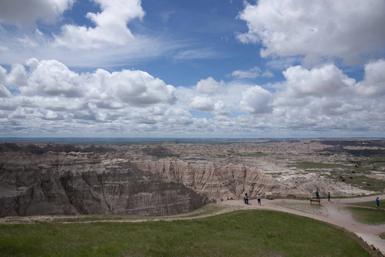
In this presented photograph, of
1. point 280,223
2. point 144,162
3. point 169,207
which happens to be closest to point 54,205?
point 169,207

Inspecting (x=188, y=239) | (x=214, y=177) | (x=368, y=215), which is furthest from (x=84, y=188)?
(x=368, y=215)

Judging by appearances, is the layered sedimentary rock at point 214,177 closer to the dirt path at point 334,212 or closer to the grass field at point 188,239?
the dirt path at point 334,212

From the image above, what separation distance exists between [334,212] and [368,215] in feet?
9.25

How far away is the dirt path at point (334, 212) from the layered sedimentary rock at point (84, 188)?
33.7m

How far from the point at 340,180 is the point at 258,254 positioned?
79.6m

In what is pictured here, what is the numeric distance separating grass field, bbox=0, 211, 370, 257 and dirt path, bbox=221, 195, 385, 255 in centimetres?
178

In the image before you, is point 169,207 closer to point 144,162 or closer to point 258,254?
point 144,162

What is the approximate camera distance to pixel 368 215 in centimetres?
3209

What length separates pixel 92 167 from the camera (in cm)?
7050

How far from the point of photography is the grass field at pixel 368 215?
30.4 m

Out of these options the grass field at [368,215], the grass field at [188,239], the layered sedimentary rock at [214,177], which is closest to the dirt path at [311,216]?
the grass field at [368,215]

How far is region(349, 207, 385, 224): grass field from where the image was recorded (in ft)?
99.8

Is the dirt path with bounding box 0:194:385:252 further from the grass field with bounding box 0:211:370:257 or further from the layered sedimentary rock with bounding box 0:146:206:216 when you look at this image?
the layered sedimentary rock with bounding box 0:146:206:216

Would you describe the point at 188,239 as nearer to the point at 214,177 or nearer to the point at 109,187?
the point at 109,187
